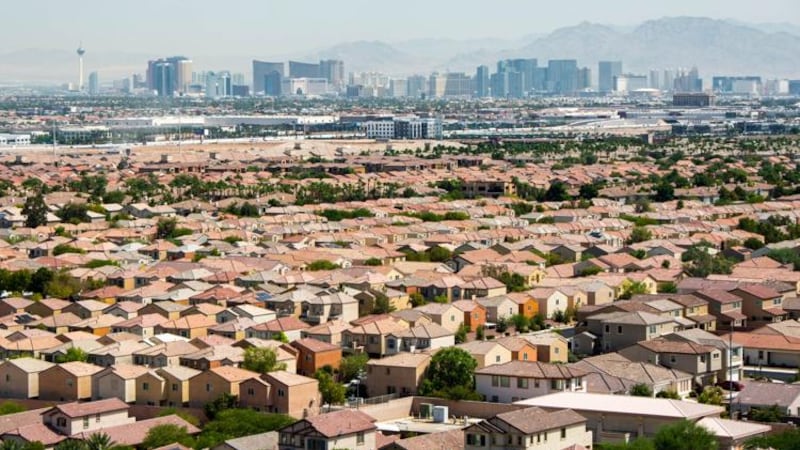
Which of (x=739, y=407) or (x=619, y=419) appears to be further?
(x=739, y=407)

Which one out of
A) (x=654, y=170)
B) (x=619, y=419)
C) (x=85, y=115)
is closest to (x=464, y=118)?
(x=85, y=115)

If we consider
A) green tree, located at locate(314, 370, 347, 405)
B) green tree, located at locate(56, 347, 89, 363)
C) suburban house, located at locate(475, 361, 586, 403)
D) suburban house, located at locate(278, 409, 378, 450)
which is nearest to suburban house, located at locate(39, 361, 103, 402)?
green tree, located at locate(56, 347, 89, 363)

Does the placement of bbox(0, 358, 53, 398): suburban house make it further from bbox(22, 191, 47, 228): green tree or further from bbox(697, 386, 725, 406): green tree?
bbox(22, 191, 47, 228): green tree

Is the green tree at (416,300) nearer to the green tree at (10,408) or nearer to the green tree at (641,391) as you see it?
the green tree at (641,391)

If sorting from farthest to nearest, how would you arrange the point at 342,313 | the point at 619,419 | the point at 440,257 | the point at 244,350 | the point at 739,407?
the point at 440,257, the point at 342,313, the point at 244,350, the point at 739,407, the point at 619,419

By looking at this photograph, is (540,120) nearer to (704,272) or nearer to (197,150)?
(197,150)

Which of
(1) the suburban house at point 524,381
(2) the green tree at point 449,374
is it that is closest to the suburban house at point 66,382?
(2) the green tree at point 449,374
